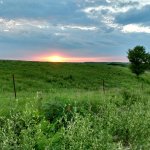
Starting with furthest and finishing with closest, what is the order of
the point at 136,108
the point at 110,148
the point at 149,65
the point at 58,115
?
the point at 149,65
the point at 58,115
the point at 136,108
the point at 110,148

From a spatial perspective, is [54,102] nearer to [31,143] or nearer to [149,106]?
[149,106]

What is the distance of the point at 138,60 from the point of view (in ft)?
277

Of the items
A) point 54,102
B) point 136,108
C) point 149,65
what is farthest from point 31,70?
point 136,108

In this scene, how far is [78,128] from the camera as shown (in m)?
7.50

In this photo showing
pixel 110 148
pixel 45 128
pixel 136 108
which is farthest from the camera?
pixel 136 108

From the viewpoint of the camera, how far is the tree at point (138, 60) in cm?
8269

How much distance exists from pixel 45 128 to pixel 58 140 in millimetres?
1545

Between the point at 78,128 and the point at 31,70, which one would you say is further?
the point at 31,70

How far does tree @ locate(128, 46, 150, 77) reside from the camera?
82688 mm

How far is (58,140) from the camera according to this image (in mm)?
8750

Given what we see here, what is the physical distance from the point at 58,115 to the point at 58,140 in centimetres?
636

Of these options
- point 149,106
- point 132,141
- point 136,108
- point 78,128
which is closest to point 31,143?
point 78,128

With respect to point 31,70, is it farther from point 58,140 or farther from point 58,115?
point 58,140

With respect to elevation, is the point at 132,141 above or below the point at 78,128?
below
